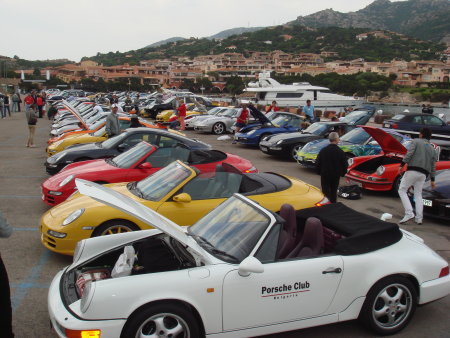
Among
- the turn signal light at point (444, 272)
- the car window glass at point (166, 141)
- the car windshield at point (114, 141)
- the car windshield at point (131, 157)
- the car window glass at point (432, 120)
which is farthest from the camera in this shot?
the car window glass at point (432, 120)

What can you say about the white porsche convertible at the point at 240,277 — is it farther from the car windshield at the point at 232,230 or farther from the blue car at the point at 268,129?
the blue car at the point at 268,129

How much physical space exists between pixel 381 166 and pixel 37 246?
750 cm

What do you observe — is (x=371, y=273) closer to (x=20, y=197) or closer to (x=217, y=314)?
(x=217, y=314)

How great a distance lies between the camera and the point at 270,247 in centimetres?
380

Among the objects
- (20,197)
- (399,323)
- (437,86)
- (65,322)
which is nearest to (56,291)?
(65,322)

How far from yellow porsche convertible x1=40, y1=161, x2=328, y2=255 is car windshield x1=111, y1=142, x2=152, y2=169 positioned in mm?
1509

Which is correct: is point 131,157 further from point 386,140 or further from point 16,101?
point 16,101

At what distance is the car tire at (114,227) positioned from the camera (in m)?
5.59

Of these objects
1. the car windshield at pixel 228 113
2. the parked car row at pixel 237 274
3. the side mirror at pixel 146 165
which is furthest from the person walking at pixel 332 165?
the car windshield at pixel 228 113

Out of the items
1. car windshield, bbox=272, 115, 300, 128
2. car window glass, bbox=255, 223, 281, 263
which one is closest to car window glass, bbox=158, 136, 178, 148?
car window glass, bbox=255, 223, 281, 263

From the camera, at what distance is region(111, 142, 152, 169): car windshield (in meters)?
8.04

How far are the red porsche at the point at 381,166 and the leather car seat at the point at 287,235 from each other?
19.1 ft

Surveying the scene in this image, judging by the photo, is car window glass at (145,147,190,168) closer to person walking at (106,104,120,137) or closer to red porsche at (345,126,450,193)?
red porsche at (345,126,450,193)

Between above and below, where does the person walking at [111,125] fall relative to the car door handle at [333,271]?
above
